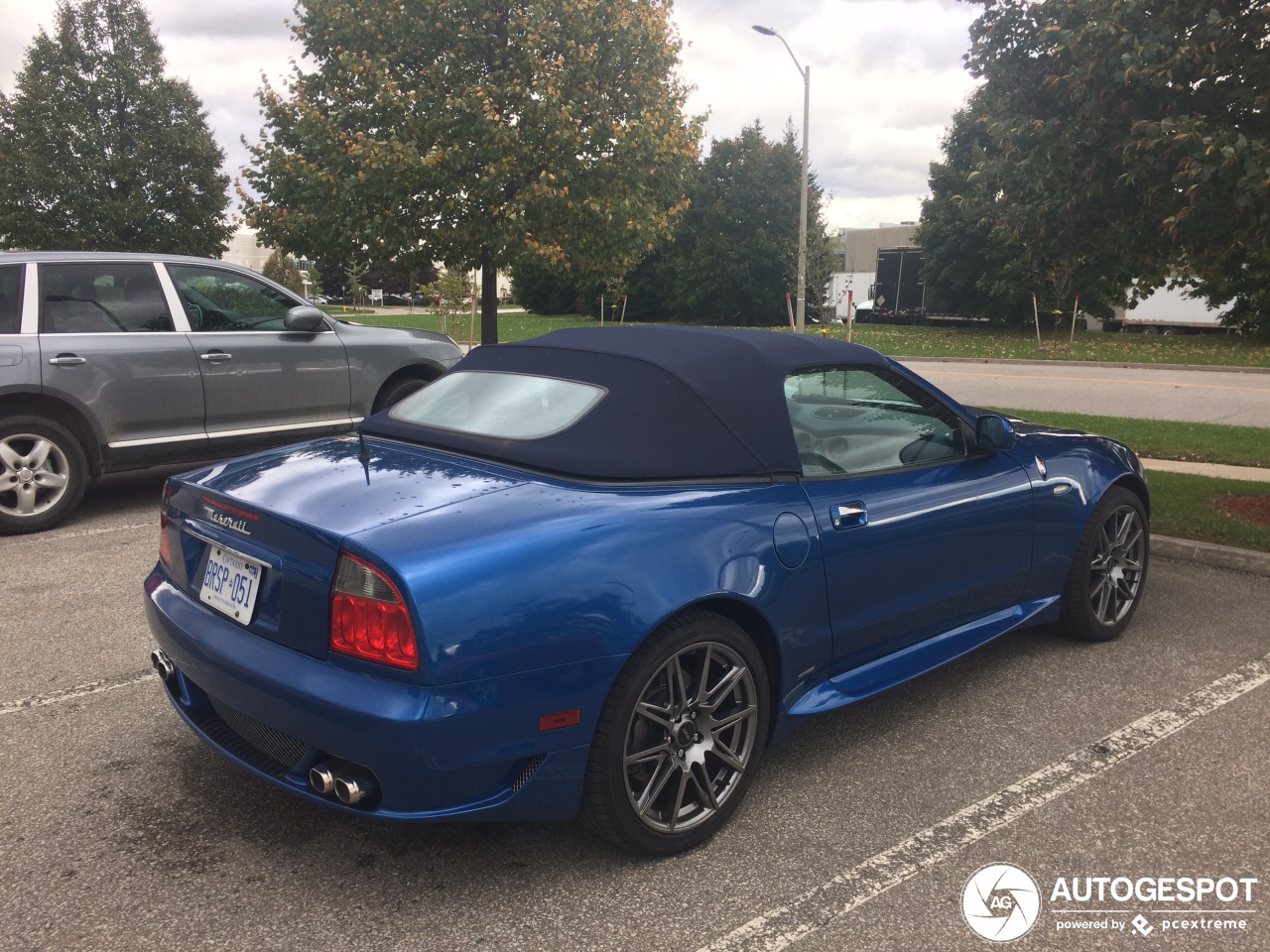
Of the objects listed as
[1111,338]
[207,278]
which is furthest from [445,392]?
[1111,338]

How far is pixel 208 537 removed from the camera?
2.96 metres

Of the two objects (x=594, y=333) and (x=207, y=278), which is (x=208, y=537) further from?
(x=207, y=278)

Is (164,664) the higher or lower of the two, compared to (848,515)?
lower

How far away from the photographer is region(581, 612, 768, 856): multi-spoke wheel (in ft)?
8.68

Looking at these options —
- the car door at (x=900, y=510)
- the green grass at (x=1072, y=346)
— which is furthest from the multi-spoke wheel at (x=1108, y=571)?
the green grass at (x=1072, y=346)

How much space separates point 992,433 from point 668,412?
1.49 metres

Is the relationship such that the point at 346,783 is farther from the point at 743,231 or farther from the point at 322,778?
the point at 743,231

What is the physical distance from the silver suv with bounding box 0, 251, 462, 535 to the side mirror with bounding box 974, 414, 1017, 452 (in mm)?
5387

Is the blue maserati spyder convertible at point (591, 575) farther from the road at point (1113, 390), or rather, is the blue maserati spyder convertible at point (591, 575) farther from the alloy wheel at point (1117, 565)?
the road at point (1113, 390)

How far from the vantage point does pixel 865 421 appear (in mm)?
3871

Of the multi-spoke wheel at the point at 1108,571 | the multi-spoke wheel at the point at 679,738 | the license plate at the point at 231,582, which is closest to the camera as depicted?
the multi-spoke wheel at the point at 679,738

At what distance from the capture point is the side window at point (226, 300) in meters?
7.25

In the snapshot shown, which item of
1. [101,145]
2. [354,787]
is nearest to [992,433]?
[354,787]

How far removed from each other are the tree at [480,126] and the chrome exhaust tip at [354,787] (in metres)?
12.2
